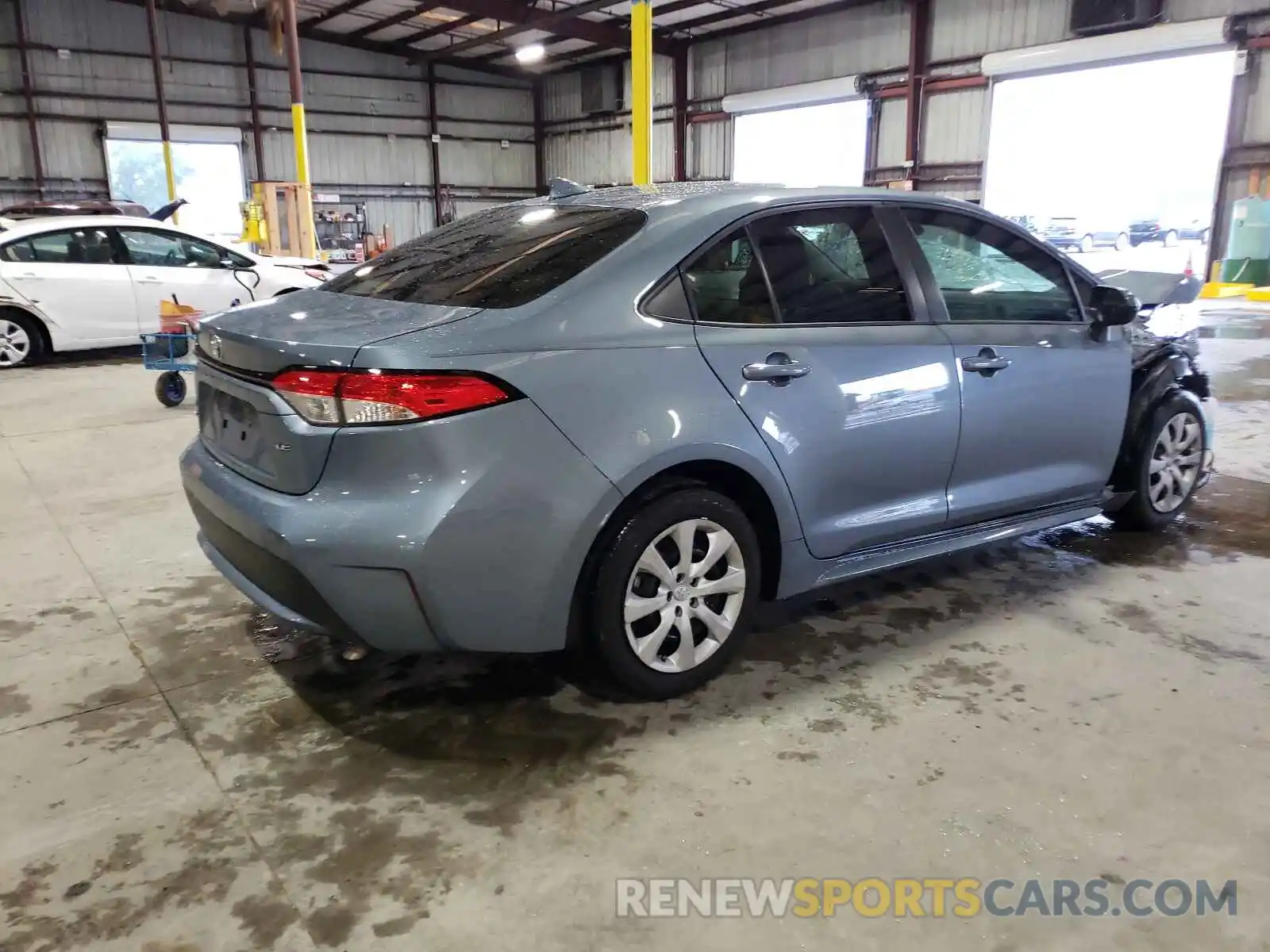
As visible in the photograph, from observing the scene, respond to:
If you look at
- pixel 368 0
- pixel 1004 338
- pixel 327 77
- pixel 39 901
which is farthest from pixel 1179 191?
pixel 39 901

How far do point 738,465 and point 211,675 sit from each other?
1654 mm

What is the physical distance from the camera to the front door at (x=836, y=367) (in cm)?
255

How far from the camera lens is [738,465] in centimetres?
250

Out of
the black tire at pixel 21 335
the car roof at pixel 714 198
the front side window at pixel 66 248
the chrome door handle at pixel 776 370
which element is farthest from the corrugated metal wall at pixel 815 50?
the chrome door handle at pixel 776 370

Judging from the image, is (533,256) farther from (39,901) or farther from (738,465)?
(39,901)

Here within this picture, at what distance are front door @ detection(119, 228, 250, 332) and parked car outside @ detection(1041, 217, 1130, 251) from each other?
1674cm

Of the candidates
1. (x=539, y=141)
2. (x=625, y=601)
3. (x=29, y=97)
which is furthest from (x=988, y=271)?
(x=539, y=141)

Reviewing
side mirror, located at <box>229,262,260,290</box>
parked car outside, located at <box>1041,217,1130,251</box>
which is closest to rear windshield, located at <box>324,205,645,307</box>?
side mirror, located at <box>229,262,260,290</box>

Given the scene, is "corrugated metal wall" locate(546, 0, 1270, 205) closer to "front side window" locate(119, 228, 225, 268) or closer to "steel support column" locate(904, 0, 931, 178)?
"steel support column" locate(904, 0, 931, 178)

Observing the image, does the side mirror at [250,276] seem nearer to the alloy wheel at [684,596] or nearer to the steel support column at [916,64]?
the alloy wheel at [684,596]

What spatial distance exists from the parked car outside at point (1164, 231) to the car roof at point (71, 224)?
2085 centimetres

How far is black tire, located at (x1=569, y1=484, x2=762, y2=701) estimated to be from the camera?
2.36 metres

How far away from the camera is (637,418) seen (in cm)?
231

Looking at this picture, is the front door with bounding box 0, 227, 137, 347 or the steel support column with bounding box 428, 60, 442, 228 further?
the steel support column with bounding box 428, 60, 442, 228
